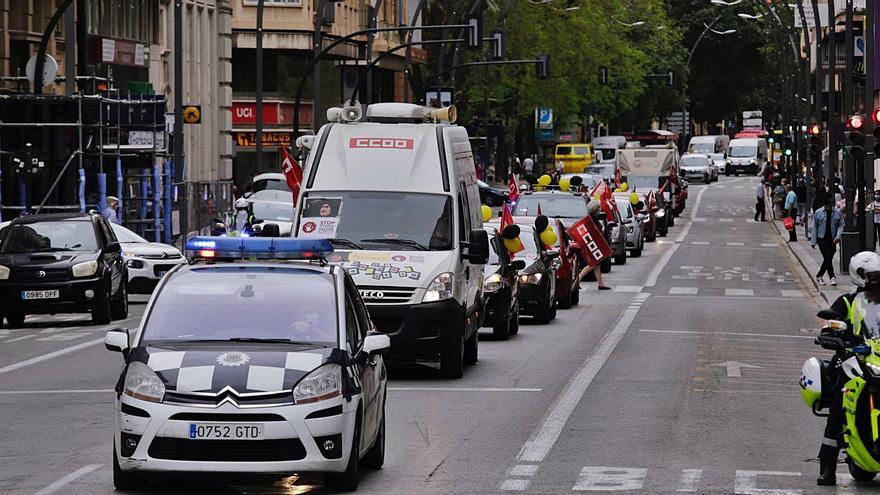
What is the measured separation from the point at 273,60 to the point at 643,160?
569 inches

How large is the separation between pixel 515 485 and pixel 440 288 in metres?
7.20

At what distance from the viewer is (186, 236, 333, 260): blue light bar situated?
1307 centimetres

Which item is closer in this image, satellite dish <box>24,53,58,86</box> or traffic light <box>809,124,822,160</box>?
satellite dish <box>24,53,58,86</box>

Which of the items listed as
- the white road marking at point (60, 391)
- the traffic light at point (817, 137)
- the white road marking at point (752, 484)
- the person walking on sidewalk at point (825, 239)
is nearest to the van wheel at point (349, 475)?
the white road marking at point (752, 484)

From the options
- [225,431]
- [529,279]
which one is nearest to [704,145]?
[529,279]

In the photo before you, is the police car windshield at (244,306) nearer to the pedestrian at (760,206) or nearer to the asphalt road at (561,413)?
the asphalt road at (561,413)

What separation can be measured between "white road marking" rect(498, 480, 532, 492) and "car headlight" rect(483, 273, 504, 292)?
12.7m

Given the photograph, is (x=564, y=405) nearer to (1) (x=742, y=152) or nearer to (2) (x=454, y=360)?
(2) (x=454, y=360)

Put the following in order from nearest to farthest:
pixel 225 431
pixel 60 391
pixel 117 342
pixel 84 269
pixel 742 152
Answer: pixel 225 431 < pixel 117 342 < pixel 60 391 < pixel 84 269 < pixel 742 152

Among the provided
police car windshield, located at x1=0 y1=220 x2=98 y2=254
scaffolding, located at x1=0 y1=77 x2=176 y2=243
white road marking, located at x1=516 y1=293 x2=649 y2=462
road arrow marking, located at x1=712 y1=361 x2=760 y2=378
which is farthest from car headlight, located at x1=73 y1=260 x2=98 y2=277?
road arrow marking, located at x1=712 y1=361 x2=760 y2=378

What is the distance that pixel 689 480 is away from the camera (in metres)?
13.2

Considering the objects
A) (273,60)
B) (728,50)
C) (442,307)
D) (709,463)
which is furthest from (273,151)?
(728,50)

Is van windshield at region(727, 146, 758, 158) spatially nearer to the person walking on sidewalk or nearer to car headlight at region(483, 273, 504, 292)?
the person walking on sidewalk

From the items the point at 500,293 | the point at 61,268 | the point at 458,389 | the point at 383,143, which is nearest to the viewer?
the point at 458,389
